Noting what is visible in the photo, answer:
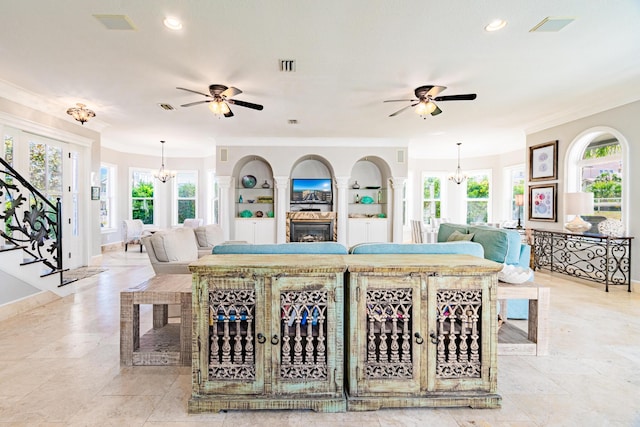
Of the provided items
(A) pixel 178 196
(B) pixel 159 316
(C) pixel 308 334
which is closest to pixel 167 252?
(B) pixel 159 316

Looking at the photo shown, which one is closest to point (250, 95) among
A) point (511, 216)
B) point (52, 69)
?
point (52, 69)

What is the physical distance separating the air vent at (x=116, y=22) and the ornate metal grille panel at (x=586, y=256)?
6.17 meters

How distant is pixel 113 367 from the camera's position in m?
2.37

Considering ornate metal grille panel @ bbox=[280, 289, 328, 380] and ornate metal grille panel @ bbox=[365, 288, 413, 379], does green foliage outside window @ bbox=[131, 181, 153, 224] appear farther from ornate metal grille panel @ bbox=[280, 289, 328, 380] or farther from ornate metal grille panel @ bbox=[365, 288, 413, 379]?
ornate metal grille panel @ bbox=[365, 288, 413, 379]

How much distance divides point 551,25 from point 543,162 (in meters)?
3.97

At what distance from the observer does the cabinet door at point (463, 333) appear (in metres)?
1.84

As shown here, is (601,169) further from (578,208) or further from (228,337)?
(228,337)

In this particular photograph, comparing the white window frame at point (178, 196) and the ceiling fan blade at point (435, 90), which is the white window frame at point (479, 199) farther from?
the white window frame at point (178, 196)

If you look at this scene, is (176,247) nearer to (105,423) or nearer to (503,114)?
(105,423)

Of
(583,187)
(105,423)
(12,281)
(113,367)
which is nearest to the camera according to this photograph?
(105,423)

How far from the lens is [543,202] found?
5941 millimetres

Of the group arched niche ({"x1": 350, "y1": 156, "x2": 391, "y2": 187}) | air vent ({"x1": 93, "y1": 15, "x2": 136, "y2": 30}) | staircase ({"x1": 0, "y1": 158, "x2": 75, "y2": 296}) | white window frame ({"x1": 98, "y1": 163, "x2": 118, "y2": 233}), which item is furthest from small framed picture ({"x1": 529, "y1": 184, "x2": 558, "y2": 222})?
white window frame ({"x1": 98, "y1": 163, "x2": 118, "y2": 233})

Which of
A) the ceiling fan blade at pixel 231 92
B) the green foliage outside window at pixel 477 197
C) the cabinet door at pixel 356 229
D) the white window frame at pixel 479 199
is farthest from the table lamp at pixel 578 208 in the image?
the ceiling fan blade at pixel 231 92

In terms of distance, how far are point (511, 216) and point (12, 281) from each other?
411 inches
